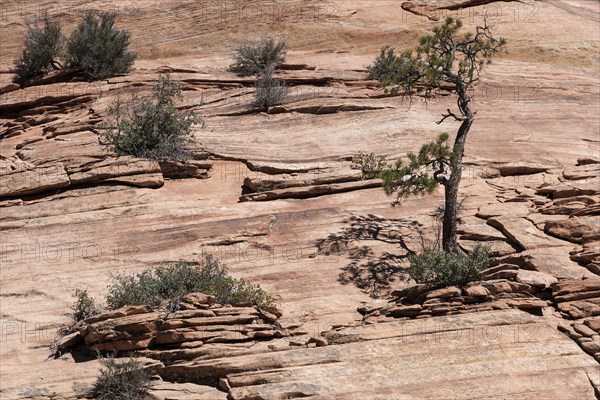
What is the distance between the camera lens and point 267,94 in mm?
23406

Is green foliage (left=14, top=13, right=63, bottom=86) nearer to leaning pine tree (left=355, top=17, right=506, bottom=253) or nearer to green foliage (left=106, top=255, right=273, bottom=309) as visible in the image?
leaning pine tree (left=355, top=17, right=506, bottom=253)

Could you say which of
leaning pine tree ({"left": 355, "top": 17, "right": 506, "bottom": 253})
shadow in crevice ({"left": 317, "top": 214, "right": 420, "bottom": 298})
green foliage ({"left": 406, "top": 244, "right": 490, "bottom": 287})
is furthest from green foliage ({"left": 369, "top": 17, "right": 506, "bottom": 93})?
green foliage ({"left": 406, "top": 244, "right": 490, "bottom": 287})

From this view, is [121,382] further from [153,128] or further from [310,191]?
[153,128]

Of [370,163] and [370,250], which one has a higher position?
[370,163]

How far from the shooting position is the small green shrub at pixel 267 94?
23422 millimetres

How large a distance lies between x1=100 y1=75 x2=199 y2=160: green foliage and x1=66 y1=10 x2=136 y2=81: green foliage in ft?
10.0

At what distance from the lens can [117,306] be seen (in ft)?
54.5

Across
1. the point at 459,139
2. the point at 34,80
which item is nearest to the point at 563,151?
the point at 459,139

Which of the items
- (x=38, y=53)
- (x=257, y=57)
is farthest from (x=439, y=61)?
(x=38, y=53)

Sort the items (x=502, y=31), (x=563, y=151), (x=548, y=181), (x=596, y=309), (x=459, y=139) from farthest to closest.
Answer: (x=502, y=31)
(x=563, y=151)
(x=548, y=181)
(x=459, y=139)
(x=596, y=309)

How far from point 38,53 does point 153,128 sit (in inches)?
230

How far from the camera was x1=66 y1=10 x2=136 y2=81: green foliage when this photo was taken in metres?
25.4

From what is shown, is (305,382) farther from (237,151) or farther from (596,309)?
(237,151)

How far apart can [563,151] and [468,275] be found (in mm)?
6192
